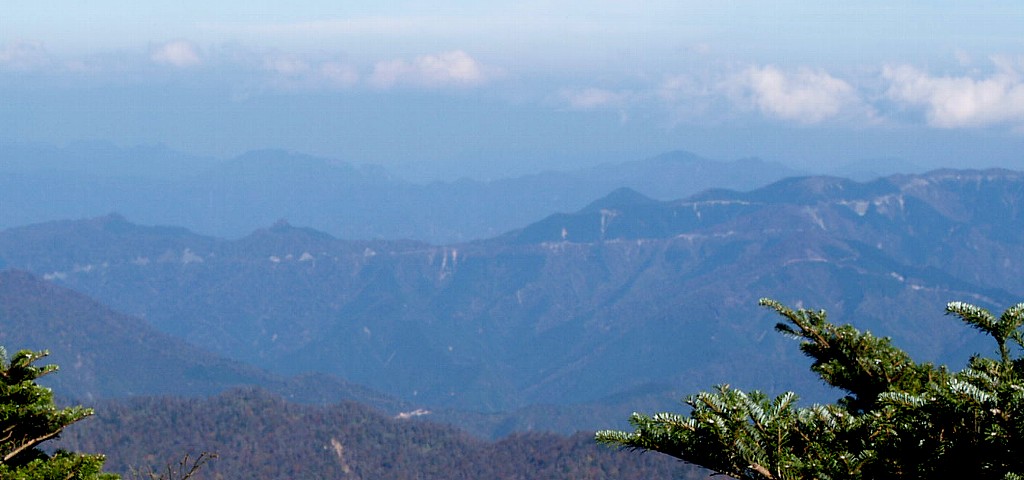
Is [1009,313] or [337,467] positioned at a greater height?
[1009,313]

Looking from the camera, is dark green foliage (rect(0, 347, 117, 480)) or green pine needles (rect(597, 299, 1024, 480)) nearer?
green pine needles (rect(597, 299, 1024, 480))

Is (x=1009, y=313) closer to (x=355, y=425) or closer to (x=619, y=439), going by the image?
(x=619, y=439)

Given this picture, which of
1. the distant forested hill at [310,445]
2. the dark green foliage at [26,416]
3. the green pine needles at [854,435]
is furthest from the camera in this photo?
the distant forested hill at [310,445]

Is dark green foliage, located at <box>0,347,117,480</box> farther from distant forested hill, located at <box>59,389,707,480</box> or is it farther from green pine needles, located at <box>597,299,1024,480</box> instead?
distant forested hill, located at <box>59,389,707,480</box>

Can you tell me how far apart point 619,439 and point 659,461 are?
123 m

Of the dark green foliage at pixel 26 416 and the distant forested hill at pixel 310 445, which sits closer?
the dark green foliage at pixel 26 416

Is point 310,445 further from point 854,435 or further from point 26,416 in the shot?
point 854,435

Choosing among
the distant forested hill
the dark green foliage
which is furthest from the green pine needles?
the distant forested hill

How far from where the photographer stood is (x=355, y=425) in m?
160

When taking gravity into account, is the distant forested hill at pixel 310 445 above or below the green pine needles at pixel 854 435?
below

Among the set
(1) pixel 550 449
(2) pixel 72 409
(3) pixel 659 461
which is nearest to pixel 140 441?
(1) pixel 550 449

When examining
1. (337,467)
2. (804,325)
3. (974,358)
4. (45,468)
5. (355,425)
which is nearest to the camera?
(45,468)

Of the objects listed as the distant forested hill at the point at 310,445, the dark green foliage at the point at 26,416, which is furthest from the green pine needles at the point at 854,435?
the distant forested hill at the point at 310,445

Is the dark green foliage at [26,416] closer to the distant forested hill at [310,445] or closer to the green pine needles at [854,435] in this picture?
the green pine needles at [854,435]
